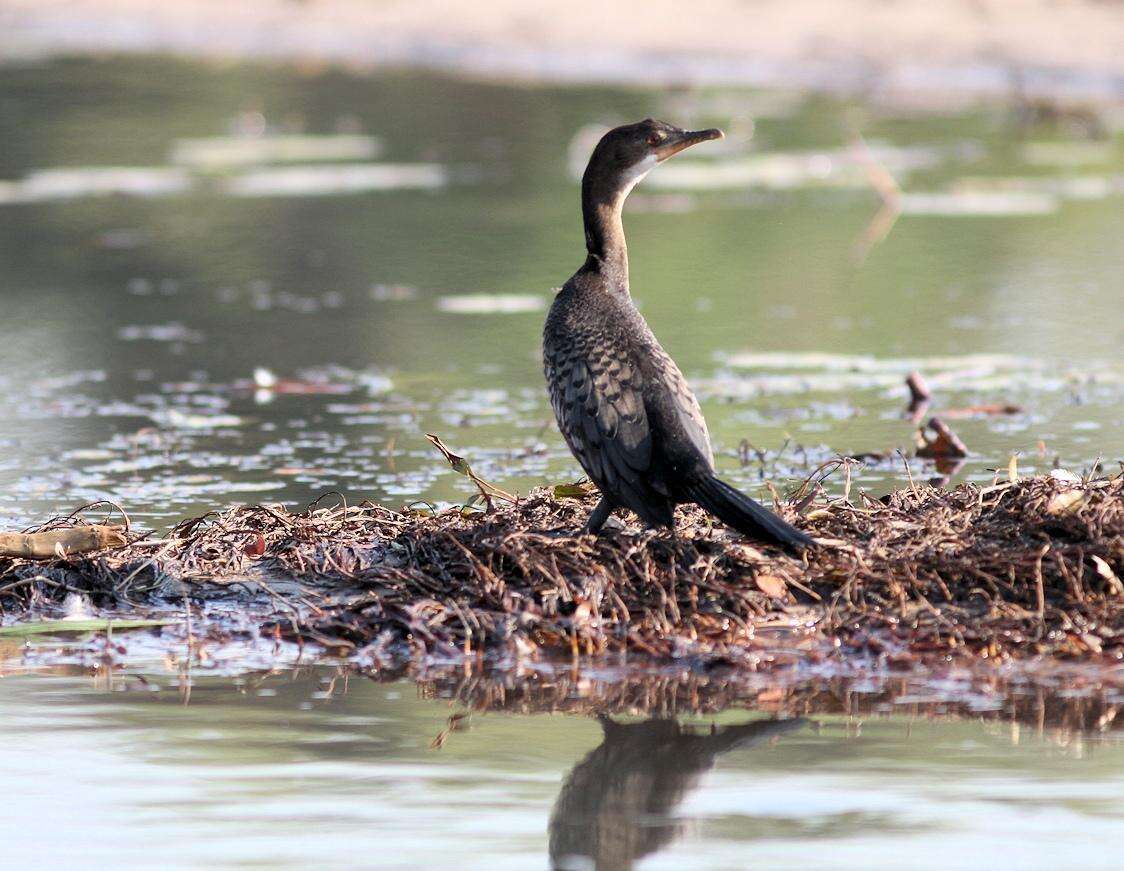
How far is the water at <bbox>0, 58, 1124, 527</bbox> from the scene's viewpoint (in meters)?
7.98

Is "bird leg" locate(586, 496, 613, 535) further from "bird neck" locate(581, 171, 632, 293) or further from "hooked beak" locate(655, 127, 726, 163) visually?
"hooked beak" locate(655, 127, 726, 163)

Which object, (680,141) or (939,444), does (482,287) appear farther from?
(680,141)

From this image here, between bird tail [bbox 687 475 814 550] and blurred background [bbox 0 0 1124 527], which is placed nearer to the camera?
bird tail [bbox 687 475 814 550]

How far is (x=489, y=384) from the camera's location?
362 inches

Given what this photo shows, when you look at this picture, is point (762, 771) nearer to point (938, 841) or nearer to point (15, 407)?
point (938, 841)

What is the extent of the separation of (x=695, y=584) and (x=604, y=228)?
4.20 ft

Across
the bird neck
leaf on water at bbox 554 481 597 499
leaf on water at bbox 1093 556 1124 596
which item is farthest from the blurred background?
leaf on water at bbox 1093 556 1124 596

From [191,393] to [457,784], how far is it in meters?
5.16

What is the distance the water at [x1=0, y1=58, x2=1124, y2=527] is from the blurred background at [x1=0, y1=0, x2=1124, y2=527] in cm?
4

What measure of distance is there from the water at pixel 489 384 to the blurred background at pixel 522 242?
1.6 inches

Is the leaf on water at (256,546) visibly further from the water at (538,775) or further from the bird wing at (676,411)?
the bird wing at (676,411)

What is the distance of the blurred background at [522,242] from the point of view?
816 cm

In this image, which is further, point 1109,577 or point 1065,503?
point 1065,503

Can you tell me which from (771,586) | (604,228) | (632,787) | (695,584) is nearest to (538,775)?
(632,787)
